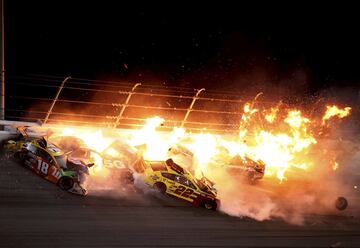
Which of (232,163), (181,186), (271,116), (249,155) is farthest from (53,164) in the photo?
(271,116)

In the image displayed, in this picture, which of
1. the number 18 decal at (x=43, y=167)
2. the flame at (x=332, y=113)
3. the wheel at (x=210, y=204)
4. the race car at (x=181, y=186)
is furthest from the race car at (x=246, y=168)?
the flame at (x=332, y=113)

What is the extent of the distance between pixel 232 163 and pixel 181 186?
3.01 m

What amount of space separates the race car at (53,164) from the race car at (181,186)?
1.83 metres

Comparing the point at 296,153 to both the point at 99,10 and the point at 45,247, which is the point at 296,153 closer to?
the point at 45,247

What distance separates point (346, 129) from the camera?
2239 centimetres

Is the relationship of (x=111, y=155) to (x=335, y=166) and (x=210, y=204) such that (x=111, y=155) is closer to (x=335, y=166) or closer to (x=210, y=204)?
(x=210, y=204)

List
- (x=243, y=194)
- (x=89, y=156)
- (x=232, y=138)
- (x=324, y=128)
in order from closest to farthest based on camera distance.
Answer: (x=89, y=156) → (x=243, y=194) → (x=232, y=138) → (x=324, y=128)

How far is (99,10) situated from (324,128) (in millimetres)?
18012

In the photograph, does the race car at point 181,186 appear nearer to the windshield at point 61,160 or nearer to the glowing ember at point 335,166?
the windshield at point 61,160

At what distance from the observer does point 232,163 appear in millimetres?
15992

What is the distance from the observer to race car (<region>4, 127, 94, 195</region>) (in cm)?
1274

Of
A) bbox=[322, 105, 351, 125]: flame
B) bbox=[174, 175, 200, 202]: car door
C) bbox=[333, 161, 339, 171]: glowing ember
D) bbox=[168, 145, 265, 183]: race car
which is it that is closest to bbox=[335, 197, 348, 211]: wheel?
bbox=[168, 145, 265, 183]: race car

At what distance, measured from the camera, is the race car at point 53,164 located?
41.8ft

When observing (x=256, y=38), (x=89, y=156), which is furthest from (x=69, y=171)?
(x=256, y=38)
